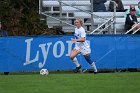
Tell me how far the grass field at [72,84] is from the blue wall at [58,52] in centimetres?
282

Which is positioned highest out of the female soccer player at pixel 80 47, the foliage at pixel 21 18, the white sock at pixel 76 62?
the foliage at pixel 21 18

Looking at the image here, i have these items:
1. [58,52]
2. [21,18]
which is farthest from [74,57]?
[21,18]

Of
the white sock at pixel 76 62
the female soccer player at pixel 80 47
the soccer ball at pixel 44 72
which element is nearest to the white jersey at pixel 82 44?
the female soccer player at pixel 80 47

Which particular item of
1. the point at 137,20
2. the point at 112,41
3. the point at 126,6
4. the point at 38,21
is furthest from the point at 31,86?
the point at 38,21

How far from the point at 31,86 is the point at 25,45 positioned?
546 cm

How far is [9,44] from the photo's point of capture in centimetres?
1991

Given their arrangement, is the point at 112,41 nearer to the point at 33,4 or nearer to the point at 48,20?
the point at 48,20

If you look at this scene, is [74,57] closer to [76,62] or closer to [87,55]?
[76,62]

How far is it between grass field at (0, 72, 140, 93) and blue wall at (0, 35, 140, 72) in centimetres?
282

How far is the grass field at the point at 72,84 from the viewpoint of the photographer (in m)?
13.7

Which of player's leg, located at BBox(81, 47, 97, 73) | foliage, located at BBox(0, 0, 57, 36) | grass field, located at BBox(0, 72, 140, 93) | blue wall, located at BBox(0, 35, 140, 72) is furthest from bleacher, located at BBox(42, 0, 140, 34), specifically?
grass field, located at BBox(0, 72, 140, 93)

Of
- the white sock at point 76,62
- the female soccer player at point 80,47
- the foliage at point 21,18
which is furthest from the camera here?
the foliage at point 21,18

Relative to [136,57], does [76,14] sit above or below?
above

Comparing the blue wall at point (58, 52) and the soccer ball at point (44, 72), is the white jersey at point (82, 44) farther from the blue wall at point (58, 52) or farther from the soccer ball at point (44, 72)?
the soccer ball at point (44, 72)
